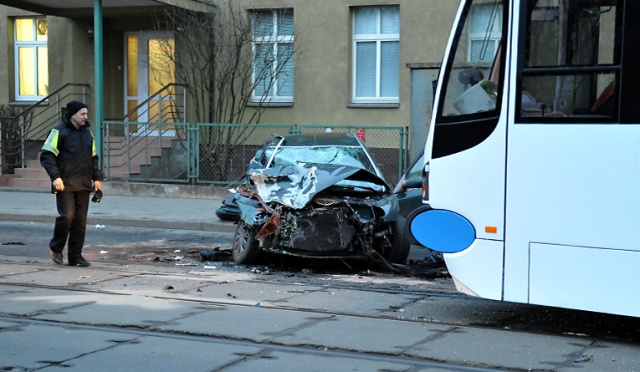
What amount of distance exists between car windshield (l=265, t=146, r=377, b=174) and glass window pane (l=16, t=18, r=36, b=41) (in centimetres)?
1455

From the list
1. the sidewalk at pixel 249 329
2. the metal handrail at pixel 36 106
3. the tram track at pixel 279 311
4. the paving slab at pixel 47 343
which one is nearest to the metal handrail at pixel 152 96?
the metal handrail at pixel 36 106

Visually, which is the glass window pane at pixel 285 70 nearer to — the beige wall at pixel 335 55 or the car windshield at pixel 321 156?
the beige wall at pixel 335 55

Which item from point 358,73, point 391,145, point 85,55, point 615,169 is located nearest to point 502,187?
point 615,169

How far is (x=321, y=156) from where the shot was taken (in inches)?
488

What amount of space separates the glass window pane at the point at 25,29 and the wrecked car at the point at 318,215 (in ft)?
52.0

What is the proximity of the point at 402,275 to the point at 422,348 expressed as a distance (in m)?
3.80

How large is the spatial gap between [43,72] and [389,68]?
9.87 m

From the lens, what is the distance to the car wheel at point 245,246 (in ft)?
34.7

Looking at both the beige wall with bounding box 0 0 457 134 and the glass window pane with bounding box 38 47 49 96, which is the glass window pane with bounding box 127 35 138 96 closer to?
the beige wall with bounding box 0 0 457 134

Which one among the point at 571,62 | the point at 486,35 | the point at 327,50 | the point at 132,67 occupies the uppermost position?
the point at 327,50

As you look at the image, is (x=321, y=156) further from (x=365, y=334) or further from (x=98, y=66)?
(x=98, y=66)

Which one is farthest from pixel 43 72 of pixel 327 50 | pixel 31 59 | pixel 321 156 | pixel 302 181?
pixel 302 181

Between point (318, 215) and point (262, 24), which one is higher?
point (262, 24)

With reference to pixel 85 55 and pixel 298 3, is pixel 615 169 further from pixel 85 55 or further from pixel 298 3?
pixel 85 55
